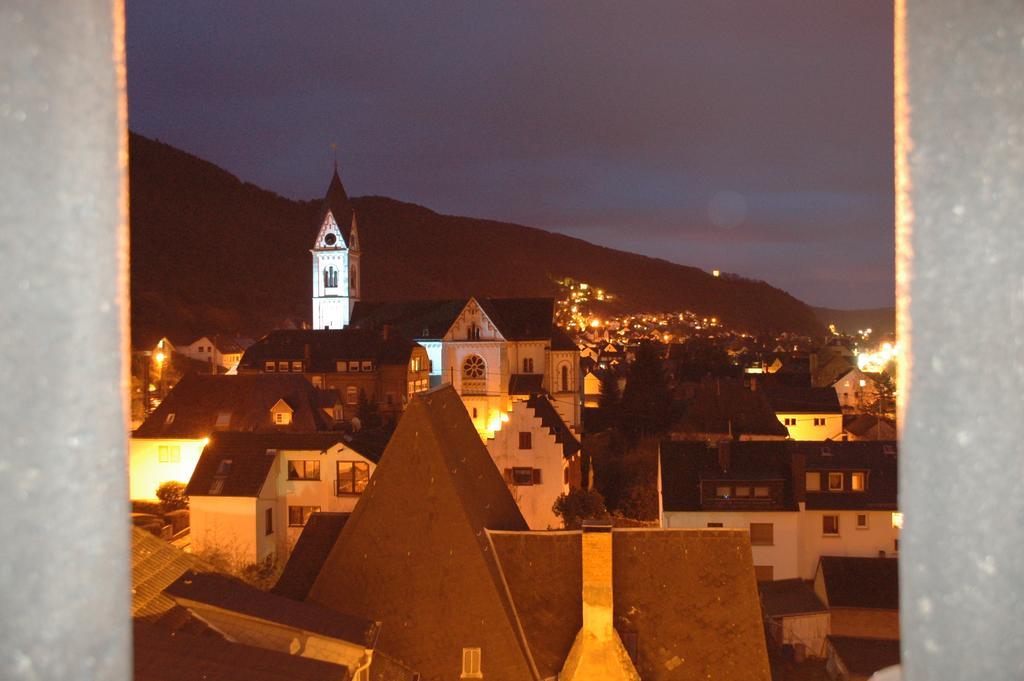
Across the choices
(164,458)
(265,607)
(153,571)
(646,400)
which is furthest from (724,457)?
(153,571)

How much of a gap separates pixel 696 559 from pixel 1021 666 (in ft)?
44.3

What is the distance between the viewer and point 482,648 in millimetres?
13445

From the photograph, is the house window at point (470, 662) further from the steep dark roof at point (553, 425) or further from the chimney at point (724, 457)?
the steep dark roof at point (553, 425)

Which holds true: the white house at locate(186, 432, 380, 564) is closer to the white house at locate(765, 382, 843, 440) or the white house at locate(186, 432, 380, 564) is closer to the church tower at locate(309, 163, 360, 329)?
the white house at locate(765, 382, 843, 440)

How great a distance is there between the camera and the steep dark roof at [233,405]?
31125 mm

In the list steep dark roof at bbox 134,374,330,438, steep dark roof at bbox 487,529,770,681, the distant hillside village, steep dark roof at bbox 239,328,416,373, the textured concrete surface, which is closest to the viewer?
the textured concrete surface

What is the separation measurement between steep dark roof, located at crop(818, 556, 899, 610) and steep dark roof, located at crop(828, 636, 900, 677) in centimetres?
89

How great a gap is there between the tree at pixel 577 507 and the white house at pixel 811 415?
60.5ft

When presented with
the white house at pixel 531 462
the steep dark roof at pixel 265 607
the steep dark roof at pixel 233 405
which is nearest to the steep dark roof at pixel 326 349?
the steep dark roof at pixel 233 405

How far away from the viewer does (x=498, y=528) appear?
16281 mm

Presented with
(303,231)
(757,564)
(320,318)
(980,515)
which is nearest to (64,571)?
(980,515)

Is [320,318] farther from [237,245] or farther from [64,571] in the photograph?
[237,245]

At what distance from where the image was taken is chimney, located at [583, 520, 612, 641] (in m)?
13.4

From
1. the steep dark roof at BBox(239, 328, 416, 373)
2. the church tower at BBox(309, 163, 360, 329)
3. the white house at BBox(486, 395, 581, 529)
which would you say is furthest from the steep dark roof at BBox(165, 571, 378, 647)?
the church tower at BBox(309, 163, 360, 329)
